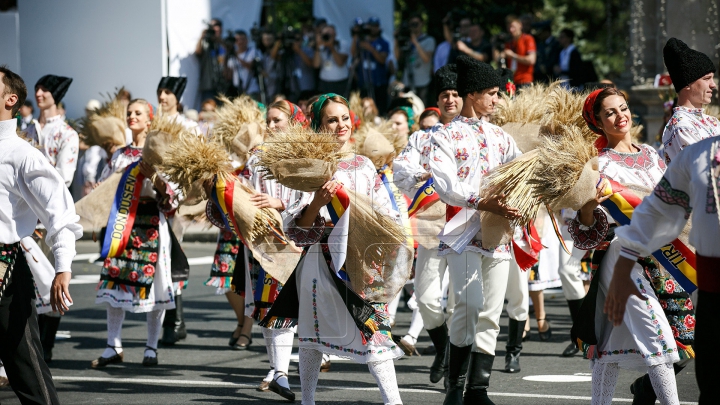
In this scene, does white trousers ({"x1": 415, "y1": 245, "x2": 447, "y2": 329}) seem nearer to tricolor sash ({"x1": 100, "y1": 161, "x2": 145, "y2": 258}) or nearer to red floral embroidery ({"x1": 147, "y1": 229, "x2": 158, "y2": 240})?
red floral embroidery ({"x1": 147, "y1": 229, "x2": 158, "y2": 240})

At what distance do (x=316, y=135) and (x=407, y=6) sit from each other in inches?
759

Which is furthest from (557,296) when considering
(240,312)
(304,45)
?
(304,45)

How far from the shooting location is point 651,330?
189 inches

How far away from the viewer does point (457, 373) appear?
5773mm

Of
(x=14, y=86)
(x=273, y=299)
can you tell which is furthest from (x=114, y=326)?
(x=14, y=86)

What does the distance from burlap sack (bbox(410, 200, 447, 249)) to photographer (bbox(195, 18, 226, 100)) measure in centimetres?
951

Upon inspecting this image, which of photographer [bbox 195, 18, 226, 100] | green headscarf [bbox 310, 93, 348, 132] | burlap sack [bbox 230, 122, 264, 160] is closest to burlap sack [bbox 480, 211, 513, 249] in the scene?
green headscarf [bbox 310, 93, 348, 132]

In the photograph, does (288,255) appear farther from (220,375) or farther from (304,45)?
(304,45)

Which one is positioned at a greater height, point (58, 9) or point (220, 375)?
point (58, 9)

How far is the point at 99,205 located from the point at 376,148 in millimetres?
2178

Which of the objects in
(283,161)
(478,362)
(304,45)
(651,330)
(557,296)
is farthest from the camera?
(304,45)

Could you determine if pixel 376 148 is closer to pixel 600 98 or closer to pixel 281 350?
pixel 281 350

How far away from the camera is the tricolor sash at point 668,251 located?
188 inches

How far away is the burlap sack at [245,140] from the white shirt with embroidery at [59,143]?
5.93 ft
